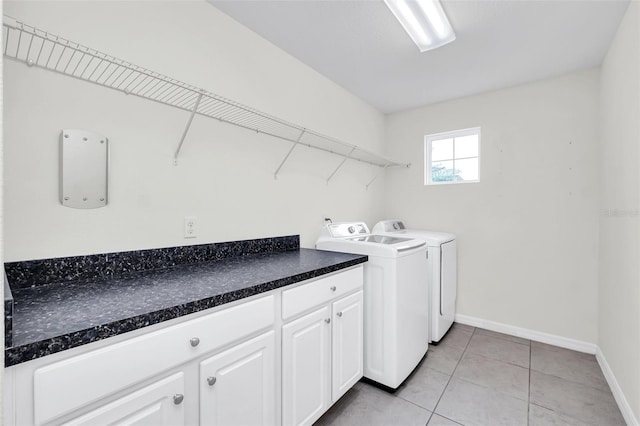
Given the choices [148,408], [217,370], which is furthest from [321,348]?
[148,408]

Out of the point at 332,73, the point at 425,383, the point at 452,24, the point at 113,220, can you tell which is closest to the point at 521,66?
the point at 452,24

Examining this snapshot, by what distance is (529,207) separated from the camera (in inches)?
103

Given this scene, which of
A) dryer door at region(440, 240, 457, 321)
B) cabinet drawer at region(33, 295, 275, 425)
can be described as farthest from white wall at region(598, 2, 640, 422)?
cabinet drawer at region(33, 295, 275, 425)

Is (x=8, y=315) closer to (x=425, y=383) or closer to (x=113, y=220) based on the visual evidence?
(x=113, y=220)

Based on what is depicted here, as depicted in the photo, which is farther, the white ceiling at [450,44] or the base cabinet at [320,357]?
the white ceiling at [450,44]

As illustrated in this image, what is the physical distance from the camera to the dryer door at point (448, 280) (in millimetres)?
2549

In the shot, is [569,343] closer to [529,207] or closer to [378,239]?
[529,207]

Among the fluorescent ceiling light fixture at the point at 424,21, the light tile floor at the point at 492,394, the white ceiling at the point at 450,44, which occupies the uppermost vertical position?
the white ceiling at the point at 450,44

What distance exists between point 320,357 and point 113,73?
64.1 inches

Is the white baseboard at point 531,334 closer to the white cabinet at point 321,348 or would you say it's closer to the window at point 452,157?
the window at point 452,157

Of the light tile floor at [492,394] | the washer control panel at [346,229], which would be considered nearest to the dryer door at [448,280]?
the light tile floor at [492,394]

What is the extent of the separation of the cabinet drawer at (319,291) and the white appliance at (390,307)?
0.14 metres

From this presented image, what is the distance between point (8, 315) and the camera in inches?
24.7

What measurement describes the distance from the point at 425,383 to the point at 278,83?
2.30 metres
